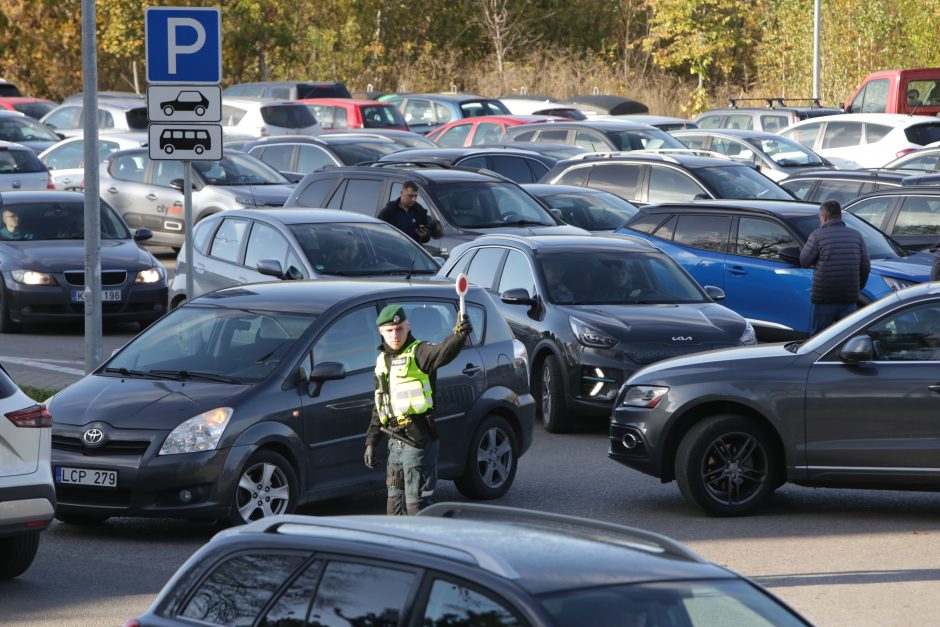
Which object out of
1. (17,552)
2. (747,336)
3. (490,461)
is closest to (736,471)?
(490,461)

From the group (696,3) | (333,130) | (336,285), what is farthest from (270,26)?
(336,285)

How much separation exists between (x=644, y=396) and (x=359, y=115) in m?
25.4

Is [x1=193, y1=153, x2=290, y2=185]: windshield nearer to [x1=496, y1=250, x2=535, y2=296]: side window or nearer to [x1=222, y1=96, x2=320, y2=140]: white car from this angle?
[x1=222, y1=96, x2=320, y2=140]: white car

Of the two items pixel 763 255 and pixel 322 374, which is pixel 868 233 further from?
pixel 322 374

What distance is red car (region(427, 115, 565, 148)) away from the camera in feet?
105

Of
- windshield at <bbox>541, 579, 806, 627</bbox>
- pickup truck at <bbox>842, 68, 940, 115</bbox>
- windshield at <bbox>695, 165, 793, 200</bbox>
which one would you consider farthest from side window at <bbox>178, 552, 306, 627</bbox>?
pickup truck at <bbox>842, 68, 940, 115</bbox>

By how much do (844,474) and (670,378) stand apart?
4.22 ft

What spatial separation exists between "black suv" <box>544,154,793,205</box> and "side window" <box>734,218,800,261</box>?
343cm

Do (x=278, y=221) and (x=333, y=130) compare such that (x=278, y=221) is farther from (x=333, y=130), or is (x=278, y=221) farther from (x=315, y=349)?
(x=333, y=130)

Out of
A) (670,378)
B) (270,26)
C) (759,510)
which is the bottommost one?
(759,510)

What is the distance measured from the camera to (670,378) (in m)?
10.7

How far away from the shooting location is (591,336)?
1366 centimetres

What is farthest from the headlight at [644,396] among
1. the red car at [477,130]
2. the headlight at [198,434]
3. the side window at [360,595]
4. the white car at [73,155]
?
the red car at [477,130]

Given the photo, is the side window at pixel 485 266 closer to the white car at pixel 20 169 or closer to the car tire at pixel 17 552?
the car tire at pixel 17 552
